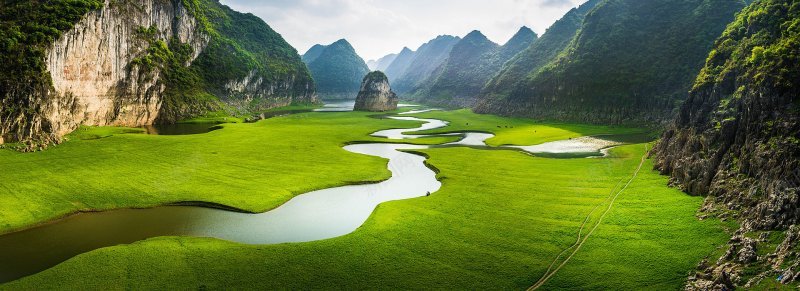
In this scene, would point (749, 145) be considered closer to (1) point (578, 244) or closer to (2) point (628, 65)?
(1) point (578, 244)

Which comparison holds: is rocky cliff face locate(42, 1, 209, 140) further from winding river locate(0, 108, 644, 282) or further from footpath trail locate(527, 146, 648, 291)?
footpath trail locate(527, 146, 648, 291)

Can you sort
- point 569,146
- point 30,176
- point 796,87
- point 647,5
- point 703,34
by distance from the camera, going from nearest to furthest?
point 796,87 → point 30,176 → point 569,146 → point 703,34 → point 647,5

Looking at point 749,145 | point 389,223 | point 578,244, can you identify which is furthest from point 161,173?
point 749,145

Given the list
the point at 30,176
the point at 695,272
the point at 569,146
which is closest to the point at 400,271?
the point at 695,272

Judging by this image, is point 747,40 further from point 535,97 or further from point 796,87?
point 535,97

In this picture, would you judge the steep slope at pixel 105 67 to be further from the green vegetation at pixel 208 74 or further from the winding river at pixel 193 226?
the winding river at pixel 193 226
